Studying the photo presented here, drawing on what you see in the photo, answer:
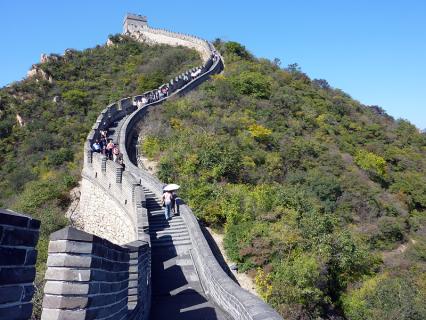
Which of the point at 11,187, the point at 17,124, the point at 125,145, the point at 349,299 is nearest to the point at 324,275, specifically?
the point at 349,299

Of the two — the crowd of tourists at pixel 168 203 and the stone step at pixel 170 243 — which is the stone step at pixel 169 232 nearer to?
the stone step at pixel 170 243

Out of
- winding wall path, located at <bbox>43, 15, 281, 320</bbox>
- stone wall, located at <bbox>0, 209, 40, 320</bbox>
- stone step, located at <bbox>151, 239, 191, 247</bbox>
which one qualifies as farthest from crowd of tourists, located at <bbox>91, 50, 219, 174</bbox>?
stone wall, located at <bbox>0, 209, 40, 320</bbox>

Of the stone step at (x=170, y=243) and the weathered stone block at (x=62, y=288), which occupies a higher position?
the stone step at (x=170, y=243)

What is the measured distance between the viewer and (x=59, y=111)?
37.6 meters

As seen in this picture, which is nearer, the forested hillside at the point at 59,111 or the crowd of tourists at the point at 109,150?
the crowd of tourists at the point at 109,150

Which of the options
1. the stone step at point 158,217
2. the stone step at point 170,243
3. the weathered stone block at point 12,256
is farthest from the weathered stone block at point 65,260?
the stone step at point 158,217

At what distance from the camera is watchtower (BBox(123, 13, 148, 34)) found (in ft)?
208

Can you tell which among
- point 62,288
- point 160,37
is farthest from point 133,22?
point 62,288

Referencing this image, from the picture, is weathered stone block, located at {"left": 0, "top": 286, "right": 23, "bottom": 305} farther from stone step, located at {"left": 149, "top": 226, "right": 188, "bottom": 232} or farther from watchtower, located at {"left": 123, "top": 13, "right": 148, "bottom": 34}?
watchtower, located at {"left": 123, "top": 13, "right": 148, "bottom": 34}

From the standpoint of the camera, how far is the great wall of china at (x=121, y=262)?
265cm

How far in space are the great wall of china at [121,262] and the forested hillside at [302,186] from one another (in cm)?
197

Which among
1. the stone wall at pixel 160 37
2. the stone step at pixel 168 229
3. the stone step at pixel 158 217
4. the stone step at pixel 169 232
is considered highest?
the stone wall at pixel 160 37

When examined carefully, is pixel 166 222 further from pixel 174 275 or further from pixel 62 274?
pixel 62 274

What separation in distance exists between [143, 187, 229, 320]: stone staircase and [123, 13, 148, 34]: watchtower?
5345 centimetres
